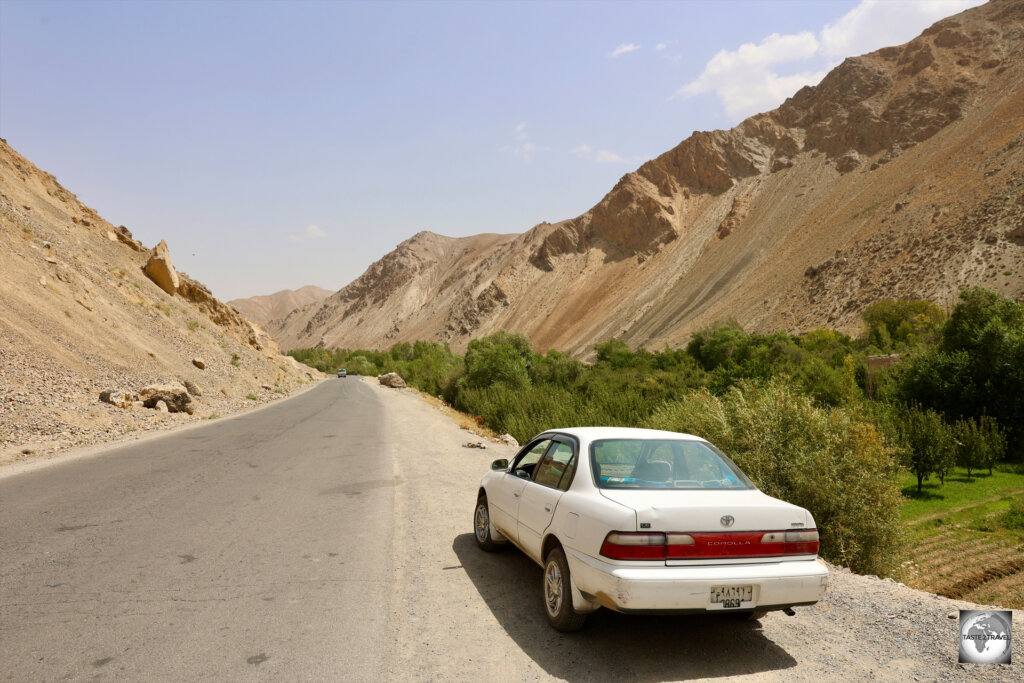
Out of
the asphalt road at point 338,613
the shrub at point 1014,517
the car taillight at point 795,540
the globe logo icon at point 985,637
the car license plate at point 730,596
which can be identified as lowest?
the shrub at point 1014,517

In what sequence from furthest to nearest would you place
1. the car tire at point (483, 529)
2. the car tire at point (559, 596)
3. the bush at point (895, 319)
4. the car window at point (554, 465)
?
the bush at point (895, 319), the car tire at point (483, 529), the car window at point (554, 465), the car tire at point (559, 596)

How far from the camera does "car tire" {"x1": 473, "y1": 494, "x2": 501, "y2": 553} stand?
6395 mm

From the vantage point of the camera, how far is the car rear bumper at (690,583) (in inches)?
149

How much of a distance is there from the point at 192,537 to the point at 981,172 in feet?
252

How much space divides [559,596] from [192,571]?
Result: 129 inches

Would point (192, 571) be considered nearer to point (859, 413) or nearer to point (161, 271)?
point (859, 413)

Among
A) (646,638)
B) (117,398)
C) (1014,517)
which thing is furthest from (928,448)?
(117,398)

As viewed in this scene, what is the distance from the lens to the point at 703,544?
3957 millimetres

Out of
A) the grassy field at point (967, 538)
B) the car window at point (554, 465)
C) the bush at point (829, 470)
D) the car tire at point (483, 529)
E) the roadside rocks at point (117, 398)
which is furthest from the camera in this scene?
the roadside rocks at point (117, 398)

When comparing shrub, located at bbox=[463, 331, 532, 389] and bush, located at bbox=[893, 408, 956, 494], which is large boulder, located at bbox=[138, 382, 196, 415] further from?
bush, located at bbox=[893, 408, 956, 494]

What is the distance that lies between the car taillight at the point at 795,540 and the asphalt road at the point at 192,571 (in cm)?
262

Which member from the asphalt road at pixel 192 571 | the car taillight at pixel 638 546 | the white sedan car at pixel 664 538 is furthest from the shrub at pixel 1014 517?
the car taillight at pixel 638 546

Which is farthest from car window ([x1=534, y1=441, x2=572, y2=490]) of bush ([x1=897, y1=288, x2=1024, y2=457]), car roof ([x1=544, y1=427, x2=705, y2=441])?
bush ([x1=897, y1=288, x2=1024, y2=457])

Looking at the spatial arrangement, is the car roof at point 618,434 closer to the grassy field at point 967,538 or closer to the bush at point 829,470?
the bush at point 829,470
